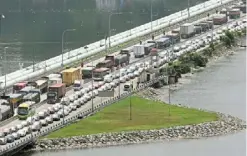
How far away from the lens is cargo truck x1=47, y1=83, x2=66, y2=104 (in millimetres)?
32156

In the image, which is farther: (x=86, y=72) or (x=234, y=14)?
(x=234, y=14)

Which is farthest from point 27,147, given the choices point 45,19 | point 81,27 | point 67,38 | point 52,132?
point 45,19

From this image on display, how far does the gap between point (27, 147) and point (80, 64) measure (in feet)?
43.8

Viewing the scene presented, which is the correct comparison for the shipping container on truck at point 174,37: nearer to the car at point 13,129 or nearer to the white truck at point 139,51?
the white truck at point 139,51

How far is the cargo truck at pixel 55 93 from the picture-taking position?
1266 inches

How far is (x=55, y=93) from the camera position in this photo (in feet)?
107

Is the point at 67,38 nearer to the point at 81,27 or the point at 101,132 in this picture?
the point at 81,27

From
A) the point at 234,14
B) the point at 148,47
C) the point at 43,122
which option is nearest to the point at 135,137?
the point at 43,122

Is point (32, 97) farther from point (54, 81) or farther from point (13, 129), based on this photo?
point (13, 129)

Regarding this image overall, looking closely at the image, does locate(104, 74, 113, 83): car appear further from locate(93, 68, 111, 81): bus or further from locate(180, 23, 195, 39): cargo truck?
locate(180, 23, 195, 39): cargo truck

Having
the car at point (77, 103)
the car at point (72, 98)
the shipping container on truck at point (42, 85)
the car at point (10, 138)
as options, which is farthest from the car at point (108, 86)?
the car at point (10, 138)

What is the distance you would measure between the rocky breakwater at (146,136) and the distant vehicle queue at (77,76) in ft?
7.33

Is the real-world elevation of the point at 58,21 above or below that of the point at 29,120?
below

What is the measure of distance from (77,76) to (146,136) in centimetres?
772
